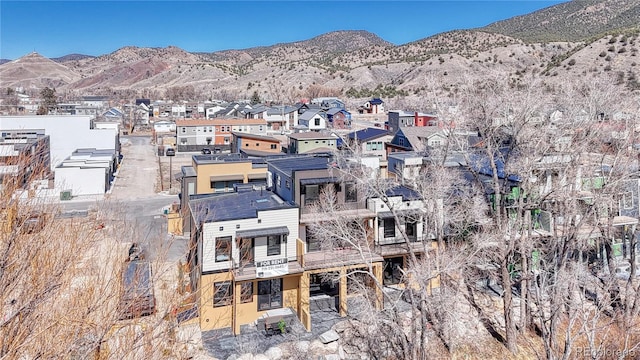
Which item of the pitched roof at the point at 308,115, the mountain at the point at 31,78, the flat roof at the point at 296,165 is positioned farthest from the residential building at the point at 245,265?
the mountain at the point at 31,78

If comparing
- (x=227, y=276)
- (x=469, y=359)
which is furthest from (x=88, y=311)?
(x=469, y=359)

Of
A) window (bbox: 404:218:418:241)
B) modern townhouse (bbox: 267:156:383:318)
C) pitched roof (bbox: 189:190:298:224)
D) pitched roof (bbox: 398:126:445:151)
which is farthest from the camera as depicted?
pitched roof (bbox: 398:126:445:151)

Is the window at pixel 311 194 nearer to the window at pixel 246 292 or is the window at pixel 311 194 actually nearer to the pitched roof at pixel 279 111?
the window at pixel 246 292

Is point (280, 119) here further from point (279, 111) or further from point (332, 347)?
point (332, 347)

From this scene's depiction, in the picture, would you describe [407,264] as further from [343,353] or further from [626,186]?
[626,186]

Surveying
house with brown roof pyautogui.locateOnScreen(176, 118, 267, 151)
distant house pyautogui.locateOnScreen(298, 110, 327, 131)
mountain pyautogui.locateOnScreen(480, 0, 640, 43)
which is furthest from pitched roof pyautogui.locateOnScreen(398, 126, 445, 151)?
mountain pyautogui.locateOnScreen(480, 0, 640, 43)

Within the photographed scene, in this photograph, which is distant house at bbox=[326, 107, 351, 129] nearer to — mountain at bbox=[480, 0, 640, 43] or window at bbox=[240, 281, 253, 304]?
window at bbox=[240, 281, 253, 304]
